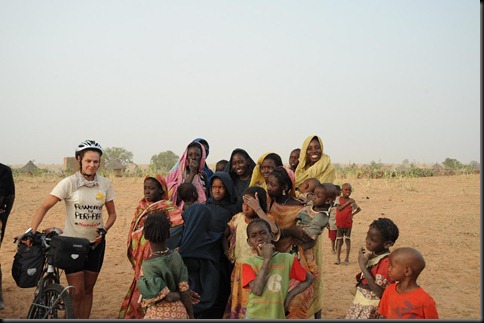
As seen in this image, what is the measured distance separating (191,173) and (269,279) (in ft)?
7.29

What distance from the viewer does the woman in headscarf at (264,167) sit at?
17.7 ft

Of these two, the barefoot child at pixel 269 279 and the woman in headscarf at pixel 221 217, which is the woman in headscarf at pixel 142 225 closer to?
the woman in headscarf at pixel 221 217

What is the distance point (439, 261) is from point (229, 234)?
Answer: 6.46m

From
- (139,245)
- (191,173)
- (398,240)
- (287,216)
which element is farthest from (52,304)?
(398,240)

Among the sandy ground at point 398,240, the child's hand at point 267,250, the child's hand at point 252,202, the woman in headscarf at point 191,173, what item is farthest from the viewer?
the sandy ground at point 398,240

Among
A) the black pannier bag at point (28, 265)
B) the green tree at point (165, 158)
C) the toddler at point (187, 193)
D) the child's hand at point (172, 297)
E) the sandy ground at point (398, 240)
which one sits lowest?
the sandy ground at point (398, 240)

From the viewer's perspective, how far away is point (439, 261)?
9.76 metres

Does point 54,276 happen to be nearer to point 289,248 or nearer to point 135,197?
point 289,248

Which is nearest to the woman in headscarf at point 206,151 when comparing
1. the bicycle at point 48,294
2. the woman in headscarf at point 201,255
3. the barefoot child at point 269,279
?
the woman in headscarf at point 201,255

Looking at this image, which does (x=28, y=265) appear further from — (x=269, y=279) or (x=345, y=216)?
(x=345, y=216)

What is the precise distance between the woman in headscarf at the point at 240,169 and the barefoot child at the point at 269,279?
1.71 meters

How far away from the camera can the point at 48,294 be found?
4.47 metres

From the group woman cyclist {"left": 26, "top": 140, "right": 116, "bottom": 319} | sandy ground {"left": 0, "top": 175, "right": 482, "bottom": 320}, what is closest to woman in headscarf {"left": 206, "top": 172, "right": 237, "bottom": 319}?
woman cyclist {"left": 26, "top": 140, "right": 116, "bottom": 319}

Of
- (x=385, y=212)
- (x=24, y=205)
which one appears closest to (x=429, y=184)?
(x=385, y=212)
